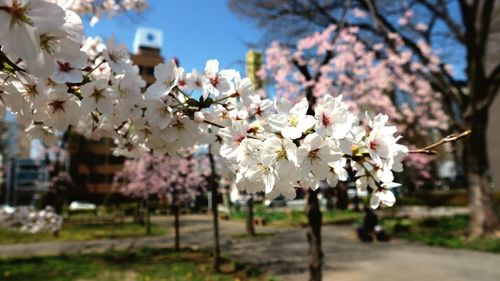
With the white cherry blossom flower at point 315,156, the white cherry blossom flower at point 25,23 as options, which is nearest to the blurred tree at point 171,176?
the white cherry blossom flower at point 315,156

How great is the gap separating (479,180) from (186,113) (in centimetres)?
1276

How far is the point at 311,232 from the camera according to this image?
4762 mm

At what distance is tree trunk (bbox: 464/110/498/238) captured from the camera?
1166cm

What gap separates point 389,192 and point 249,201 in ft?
45.5

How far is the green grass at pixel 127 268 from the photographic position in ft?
24.6

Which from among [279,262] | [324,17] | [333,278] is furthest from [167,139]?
[324,17]

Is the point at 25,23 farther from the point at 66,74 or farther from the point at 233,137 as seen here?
the point at 233,137

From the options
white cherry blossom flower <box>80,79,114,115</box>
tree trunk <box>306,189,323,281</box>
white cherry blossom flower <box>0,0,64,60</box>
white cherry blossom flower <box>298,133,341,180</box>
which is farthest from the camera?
tree trunk <box>306,189,323,281</box>

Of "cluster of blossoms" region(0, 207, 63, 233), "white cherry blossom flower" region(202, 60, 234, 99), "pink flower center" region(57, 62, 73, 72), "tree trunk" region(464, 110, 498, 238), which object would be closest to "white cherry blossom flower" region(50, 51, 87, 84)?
"pink flower center" region(57, 62, 73, 72)

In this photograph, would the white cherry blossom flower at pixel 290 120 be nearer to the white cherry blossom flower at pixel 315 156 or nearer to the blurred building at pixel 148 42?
the white cherry blossom flower at pixel 315 156

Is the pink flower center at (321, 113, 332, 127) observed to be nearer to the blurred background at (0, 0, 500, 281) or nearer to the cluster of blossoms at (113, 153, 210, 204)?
the blurred background at (0, 0, 500, 281)

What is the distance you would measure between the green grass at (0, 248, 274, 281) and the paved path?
1.02 m

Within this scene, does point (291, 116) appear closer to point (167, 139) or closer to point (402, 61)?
point (167, 139)

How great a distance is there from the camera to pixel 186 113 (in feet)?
5.33
